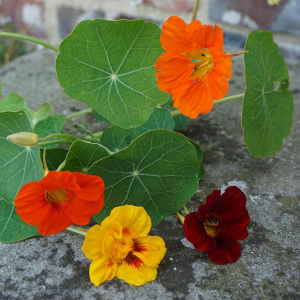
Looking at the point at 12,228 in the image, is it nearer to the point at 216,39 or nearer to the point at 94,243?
the point at 94,243

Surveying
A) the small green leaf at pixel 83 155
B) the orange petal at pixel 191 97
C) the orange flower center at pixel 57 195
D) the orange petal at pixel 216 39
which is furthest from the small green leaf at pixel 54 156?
the orange petal at pixel 216 39

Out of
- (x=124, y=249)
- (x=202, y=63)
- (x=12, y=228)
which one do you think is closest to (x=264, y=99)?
(x=202, y=63)

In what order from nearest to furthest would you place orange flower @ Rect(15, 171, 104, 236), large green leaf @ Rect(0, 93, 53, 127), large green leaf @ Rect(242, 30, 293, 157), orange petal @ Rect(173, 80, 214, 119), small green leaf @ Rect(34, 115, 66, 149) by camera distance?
orange flower @ Rect(15, 171, 104, 236) → orange petal @ Rect(173, 80, 214, 119) → large green leaf @ Rect(242, 30, 293, 157) → small green leaf @ Rect(34, 115, 66, 149) → large green leaf @ Rect(0, 93, 53, 127)

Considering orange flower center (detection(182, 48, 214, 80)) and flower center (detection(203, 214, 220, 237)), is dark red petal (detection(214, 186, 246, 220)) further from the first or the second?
orange flower center (detection(182, 48, 214, 80))

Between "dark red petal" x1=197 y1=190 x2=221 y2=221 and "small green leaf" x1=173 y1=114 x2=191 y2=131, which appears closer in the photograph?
"dark red petal" x1=197 y1=190 x2=221 y2=221

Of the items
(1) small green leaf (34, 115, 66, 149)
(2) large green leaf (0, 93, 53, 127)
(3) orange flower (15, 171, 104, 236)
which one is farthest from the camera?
(2) large green leaf (0, 93, 53, 127)

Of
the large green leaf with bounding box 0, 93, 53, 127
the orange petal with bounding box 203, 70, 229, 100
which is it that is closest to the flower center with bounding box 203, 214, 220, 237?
the orange petal with bounding box 203, 70, 229, 100

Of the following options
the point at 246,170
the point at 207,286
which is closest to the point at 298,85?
the point at 246,170
